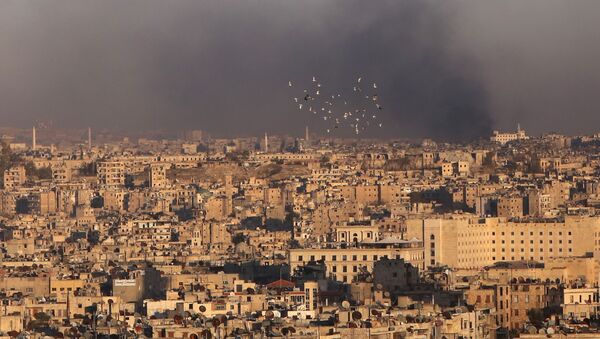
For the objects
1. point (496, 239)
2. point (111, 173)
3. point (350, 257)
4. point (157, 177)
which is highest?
point (111, 173)

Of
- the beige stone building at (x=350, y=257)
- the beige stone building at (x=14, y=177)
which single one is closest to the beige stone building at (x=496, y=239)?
the beige stone building at (x=350, y=257)

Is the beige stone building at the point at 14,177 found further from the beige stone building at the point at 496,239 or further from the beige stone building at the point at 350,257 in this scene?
the beige stone building at the point at 350,257

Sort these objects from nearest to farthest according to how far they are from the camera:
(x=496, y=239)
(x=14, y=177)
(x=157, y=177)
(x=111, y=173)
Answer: (x=496, y=239) → (x=157, y=177) → (x=14, y=177) → (x=111, y=173)

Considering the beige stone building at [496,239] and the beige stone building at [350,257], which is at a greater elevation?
the beige stone building at [496,239]

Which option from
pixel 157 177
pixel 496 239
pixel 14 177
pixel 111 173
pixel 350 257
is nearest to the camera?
pixel 350 257

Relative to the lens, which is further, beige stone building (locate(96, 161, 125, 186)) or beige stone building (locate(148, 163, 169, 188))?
beige stone building (locate(96, 161, 125, 186))

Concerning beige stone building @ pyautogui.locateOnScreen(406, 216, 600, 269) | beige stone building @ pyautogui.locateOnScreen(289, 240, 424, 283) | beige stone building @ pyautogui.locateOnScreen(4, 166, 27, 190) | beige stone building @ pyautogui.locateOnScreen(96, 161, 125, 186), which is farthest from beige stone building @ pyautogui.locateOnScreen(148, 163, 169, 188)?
beige stone building @ pyautogui.locateOnScreen(289, 240, 424, 283)

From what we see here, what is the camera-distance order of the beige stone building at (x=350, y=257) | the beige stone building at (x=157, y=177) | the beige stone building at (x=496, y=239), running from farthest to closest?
the beige stone building at (x=157, y=177) < the beige stone building at (x=496, y=239) < the beige stone building at (x=350, y=257)

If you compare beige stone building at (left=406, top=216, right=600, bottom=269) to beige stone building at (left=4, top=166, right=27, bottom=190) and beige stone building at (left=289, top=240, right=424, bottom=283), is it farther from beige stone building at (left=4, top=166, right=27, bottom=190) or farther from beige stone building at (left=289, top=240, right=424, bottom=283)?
beige stone building at (left=4, top=166, right=27, bottom=190)

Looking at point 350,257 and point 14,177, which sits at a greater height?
point 14,177

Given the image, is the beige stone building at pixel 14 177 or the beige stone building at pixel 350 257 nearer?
the beige stone building at pixel 350 257

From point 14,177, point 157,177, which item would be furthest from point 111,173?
point 14,177

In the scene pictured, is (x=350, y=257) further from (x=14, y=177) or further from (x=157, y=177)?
(x=14, y=177)

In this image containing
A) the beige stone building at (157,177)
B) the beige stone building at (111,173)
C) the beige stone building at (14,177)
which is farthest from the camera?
the beige stone building at (111,173)
